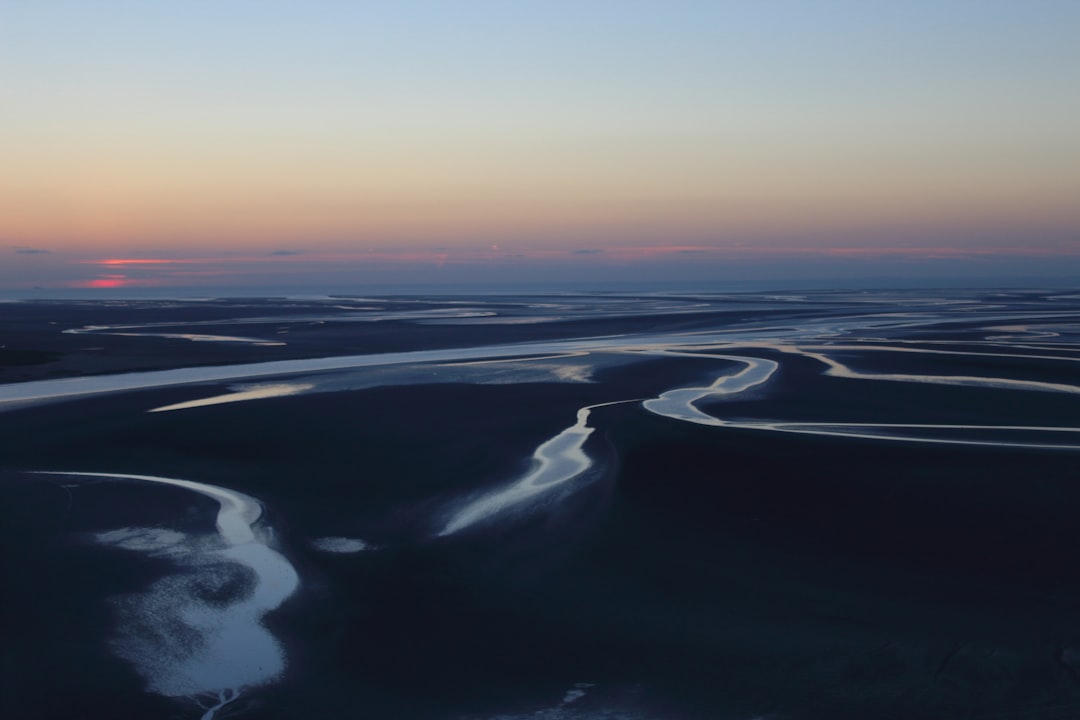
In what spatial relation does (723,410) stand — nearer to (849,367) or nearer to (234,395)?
(849,367)

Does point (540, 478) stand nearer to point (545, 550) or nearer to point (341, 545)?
point (545, 550)

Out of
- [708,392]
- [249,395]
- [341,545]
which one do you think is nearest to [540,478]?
[341,545]

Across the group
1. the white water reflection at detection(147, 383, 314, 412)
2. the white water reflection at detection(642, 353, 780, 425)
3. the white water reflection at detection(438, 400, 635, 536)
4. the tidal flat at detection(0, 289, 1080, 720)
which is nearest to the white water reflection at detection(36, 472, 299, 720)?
the tidal flat at detection(0, 289, 1080, 720)

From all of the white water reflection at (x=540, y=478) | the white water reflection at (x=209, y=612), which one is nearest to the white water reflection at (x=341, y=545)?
the white water reflection at (x=209, y=612)

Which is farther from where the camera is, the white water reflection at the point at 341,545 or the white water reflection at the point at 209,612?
the white water reflection at the point at 341,545

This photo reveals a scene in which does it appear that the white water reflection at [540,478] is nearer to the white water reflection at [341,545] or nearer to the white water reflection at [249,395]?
the white water reflection at [341,545]
